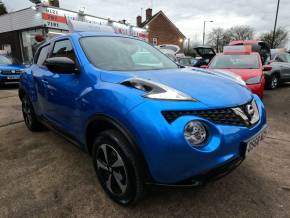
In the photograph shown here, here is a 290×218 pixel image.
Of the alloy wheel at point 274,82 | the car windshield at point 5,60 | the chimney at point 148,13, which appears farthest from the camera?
the chimney at point 148,13

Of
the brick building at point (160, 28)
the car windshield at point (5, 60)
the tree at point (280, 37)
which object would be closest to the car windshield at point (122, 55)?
the car windshield at point (5, 60)

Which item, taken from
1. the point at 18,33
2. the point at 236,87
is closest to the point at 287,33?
the point at 18,33

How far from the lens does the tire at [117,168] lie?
1965 millimetres

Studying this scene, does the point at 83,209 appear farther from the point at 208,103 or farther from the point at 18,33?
the point at 18,33

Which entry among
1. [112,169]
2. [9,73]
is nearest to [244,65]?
[112,169]

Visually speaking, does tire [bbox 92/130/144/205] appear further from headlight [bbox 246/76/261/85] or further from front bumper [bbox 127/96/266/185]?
headlight [bbox 246/76/261/85]

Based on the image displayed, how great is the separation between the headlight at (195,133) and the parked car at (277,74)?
28.8 ft

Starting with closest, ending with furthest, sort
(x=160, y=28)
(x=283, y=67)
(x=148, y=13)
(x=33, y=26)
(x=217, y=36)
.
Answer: (x=283, y=67) → (x=33, y=26) → (x=148, y=13) → (x=160, y=28) → (x=217, y=36)

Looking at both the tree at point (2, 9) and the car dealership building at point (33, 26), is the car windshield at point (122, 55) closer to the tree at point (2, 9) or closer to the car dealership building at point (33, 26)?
the car dealership building at point (33, 26)

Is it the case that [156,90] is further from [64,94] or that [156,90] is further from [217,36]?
[217,36]

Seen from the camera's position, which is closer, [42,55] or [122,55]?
[122,55]

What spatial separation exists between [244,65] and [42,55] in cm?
544

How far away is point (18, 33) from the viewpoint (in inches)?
677

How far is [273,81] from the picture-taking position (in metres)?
9.72
